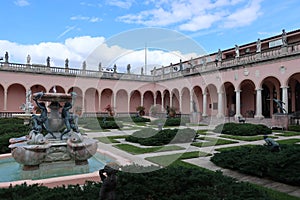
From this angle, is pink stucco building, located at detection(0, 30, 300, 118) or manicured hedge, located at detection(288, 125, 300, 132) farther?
pink stucco building, located at detection(0, 30, 300, 118)

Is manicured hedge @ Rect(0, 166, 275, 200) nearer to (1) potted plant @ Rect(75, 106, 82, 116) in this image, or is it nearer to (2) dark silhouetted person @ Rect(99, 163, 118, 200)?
(2) dark silhouetted person @ Rect(99, 163, 118, 200)

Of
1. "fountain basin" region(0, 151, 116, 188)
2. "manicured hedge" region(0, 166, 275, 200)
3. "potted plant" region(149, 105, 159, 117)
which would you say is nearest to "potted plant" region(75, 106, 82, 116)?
"potted plant" region(149, 105, 159, 117)

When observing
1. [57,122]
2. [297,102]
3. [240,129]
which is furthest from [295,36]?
[57,122]

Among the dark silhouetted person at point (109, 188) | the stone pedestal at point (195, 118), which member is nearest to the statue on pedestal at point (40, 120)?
the dark silhouetted person at point (109, 188)

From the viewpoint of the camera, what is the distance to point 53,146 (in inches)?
304

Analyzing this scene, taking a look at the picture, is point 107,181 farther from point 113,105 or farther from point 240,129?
point 113,105

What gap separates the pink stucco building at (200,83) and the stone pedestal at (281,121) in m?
2.49

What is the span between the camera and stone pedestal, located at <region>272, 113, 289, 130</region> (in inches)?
843

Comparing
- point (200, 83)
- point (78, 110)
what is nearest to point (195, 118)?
point (200, 83)

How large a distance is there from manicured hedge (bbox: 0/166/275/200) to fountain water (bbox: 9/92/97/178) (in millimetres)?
2594

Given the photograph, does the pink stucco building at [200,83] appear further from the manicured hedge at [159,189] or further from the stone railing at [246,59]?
the manicured hedge at [159,189]

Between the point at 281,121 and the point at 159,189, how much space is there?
20344 mm

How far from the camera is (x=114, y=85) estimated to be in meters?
40.0

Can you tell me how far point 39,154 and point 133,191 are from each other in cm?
394
